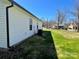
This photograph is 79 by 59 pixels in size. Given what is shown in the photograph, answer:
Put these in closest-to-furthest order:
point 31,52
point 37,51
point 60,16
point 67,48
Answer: point 31,52 < point 37,51 < point 67,48 < point 60,16

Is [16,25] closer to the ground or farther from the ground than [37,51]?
farther from the ground

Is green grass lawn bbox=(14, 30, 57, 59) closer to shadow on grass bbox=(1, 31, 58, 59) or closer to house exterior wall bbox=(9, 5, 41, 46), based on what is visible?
shadow on grass bbox=(1, 31, 58, 59)

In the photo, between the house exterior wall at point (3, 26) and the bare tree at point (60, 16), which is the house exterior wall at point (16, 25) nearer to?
the house exterior wall at point (3, 26)

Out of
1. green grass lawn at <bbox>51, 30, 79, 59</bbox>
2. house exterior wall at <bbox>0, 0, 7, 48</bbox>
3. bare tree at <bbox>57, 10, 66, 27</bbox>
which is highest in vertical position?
bare tree at <bbox>57, 10, 66, 27</bbox>

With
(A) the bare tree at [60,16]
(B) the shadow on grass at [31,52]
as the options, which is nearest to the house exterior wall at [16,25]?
(B) the shadow on grass at [31,52]

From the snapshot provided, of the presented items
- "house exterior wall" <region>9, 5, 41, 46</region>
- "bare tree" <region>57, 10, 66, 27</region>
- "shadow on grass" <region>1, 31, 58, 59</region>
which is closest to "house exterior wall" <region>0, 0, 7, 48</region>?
"house exterior wall" <region>9, 5, 41, 46</region>

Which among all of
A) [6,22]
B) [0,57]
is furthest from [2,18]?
[0,57]

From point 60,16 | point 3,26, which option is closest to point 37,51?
point 3,26

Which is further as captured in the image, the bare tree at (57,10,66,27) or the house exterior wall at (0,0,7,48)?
the bare tree at (57,10,66,27)

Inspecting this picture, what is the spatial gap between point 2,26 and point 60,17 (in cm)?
7499

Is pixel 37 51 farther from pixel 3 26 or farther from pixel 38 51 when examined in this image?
pixel 3 26

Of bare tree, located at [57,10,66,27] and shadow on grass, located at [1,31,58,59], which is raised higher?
bare tree, located at [57,10,66,27]

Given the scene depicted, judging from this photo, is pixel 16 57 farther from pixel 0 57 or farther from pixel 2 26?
pixel 2 26

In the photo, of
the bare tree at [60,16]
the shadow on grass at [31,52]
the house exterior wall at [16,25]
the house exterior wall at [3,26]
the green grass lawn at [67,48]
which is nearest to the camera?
the shadow on grass at [31,52]
